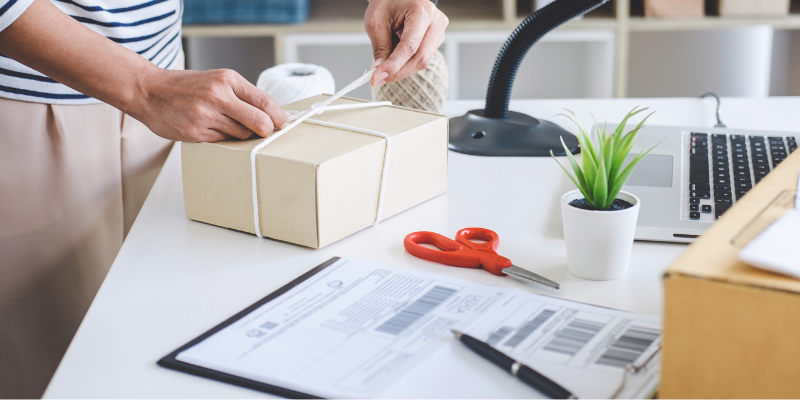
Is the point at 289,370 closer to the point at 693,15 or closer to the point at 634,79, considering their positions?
the point at 693,15

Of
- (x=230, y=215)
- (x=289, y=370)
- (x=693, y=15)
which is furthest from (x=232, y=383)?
(x=693, y=15)

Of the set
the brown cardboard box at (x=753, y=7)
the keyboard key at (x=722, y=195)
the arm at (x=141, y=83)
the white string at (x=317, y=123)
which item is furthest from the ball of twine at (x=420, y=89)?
the brown cardboard box at (x=753, y=7)

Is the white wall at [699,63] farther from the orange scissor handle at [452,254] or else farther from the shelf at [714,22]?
the orange scissor handle at [452,254]

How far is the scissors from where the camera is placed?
583 mm

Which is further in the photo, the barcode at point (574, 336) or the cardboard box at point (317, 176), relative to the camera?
the cardboard box at point (317, 176)

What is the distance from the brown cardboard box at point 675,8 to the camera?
74.3 inches

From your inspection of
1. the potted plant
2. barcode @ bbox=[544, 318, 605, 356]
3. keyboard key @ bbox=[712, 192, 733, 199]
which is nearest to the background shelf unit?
keyboard key @ bbox=[712, 192, 733, 199]

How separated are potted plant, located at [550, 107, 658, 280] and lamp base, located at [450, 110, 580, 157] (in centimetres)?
33

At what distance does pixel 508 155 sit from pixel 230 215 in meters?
0.40

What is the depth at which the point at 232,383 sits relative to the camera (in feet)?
1.46

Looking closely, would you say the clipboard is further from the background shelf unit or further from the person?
the background shelf unit

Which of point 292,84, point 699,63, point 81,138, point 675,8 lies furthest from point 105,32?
point 699,63

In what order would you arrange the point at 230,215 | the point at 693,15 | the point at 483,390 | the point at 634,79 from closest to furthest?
the point at 483,390 < the point at 230,215 < the point at 693,15 < the point at 634,79

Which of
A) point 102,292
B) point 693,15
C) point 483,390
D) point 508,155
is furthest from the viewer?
point 693,15
